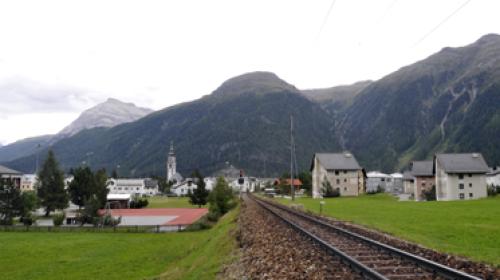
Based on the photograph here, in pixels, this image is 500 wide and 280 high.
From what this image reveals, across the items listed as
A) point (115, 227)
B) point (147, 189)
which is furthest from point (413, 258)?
point (147, 189)

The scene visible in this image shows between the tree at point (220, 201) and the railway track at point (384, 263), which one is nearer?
the railway track at point (384, 263)

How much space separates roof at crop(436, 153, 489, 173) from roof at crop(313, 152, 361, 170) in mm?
25211

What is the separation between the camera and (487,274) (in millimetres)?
10383

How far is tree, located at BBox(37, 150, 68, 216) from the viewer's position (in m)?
89.9

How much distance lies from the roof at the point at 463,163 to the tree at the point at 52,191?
8020 centimetres

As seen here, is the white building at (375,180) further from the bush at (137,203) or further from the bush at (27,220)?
the bush at (27,220)

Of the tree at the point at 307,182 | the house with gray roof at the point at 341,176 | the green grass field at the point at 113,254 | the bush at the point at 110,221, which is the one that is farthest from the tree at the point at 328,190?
the green grass field at the point at 113,254

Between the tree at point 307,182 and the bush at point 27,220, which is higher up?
the tree at point 307,182

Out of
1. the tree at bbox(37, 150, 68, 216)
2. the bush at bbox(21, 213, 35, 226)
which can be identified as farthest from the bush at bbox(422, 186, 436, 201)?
the tree at bbox(37, 150, 68, 216)

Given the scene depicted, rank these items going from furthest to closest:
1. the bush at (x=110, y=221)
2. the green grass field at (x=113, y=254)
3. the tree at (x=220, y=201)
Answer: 1. the tree at (x=220, y=201)
2. the bush at (x=110, y=221)
3. the green grass field at (x=113, y=254)

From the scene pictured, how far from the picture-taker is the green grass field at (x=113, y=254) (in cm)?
2518

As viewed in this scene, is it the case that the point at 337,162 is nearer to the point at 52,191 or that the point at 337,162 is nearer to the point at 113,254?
the point at 52,191

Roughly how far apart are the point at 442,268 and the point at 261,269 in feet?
16.6

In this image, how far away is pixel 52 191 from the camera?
9006 centimetres
